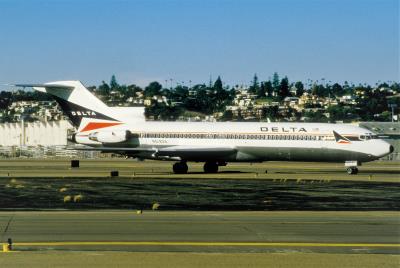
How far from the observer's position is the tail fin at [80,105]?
56188 mm

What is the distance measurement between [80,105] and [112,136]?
3.81 m

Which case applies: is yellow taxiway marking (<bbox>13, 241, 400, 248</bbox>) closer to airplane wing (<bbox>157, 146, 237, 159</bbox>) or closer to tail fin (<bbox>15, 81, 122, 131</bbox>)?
airplane wing (<bbox>157, 146, 237, 159</bbox>)

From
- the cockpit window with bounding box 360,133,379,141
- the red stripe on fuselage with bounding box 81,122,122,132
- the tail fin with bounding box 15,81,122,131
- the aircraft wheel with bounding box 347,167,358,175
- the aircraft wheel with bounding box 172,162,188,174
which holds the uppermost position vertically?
the tail fin with bounding box 15,81,122,131

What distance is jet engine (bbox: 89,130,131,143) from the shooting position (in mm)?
54594

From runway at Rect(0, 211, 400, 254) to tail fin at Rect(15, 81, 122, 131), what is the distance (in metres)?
29.6

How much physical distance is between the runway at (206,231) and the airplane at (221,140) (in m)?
25.8

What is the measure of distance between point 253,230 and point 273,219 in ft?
10.2

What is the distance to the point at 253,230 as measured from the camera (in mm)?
22062

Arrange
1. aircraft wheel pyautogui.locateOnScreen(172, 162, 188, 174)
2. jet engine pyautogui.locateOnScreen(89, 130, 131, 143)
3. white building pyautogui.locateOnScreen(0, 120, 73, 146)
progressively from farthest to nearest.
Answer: white building pyautogui.locateOnScreen(0, 120, 73, 146)
jet engine pyautogui.locateOnScreen(89, 130, 131, 143)
aircraft wheel pyautogui.locateOnScreen(172, 162, 188, 174)

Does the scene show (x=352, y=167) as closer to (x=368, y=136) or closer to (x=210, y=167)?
(x=368, y=136)

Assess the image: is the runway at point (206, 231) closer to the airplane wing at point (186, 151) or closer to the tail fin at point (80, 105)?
the airplane wing at point (186, 151)

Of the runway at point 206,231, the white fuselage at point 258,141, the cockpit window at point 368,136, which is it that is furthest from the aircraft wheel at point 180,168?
the runway at point 206,231

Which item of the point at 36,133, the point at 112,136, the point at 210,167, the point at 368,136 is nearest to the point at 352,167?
the point at 368,136

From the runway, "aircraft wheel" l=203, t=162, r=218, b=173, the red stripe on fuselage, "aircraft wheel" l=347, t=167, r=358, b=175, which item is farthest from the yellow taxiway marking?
the red stripe on fuselage
